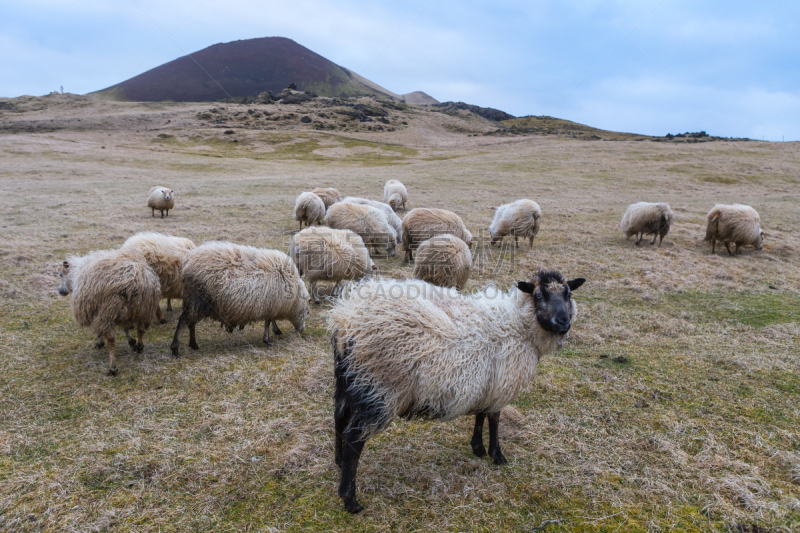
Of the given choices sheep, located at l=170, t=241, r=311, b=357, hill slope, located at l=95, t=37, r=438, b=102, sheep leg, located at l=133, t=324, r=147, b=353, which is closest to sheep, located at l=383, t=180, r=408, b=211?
sheep, located at l=170, t=241, r=311, b=357

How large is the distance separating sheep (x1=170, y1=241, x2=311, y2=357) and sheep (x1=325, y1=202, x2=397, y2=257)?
18.1ft

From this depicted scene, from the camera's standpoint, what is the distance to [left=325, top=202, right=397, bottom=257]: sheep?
13.1 meters

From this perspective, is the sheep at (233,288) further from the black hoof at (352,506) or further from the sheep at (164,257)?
the black hoof at (352,506)

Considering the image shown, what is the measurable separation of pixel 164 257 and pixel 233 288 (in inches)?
76.7

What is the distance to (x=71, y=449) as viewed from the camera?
448 centimetres

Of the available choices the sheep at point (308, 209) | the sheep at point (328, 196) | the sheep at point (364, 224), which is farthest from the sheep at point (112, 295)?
the sheep at point (328, 196)

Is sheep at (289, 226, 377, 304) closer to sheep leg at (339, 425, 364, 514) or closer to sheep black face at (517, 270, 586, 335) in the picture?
sheep black face at (517, 270, 586, 335)

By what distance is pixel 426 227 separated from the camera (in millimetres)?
12688

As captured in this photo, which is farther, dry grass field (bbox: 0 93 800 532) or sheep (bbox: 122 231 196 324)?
sheep (bbox: 122 231 196 324)

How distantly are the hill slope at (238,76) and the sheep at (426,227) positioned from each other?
453ft

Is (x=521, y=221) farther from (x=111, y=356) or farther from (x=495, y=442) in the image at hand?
(x=111, y=356)

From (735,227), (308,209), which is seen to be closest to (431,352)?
(308,209)

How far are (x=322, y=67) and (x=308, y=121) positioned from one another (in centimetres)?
12106

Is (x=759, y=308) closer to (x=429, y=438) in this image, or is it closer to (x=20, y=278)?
(x=429, y=438)
